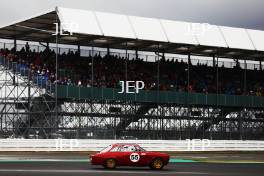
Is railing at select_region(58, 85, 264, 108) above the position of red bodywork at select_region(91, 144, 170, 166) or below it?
above

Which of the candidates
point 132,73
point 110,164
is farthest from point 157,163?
point 132,73

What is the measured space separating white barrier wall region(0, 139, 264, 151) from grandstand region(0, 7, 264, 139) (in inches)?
112

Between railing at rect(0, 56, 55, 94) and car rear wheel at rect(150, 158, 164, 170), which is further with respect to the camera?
railing at rect(0, 56, 55, 94)

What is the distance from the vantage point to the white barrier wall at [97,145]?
39.1 meters

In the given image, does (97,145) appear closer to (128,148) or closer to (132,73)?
(132,73)

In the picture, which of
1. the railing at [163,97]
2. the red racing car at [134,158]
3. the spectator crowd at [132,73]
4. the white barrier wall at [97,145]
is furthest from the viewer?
the spectator crowd at [132,73]

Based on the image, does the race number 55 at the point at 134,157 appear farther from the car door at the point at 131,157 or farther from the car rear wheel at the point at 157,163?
the car rear wheel at the point at 157,163

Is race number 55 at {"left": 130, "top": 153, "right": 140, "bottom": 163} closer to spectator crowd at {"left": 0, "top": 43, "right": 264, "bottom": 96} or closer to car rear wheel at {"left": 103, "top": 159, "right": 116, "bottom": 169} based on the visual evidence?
car rear wheel at {"left": 103, "top": 159, "right": 116, "bottom": 169}

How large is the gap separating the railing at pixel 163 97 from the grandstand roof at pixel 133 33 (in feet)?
13.1

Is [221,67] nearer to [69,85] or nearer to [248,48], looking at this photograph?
[248,48]

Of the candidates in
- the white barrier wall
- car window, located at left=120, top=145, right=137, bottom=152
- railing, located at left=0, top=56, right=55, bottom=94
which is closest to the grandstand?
railing, located at left=0, top=56, right=55, bottom=94

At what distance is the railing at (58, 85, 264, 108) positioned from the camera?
A: 150 feet

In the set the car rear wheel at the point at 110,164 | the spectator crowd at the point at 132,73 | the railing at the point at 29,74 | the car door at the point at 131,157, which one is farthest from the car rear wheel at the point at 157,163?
the spectator crowd at the point at 132,73

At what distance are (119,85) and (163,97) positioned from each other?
402 cm
